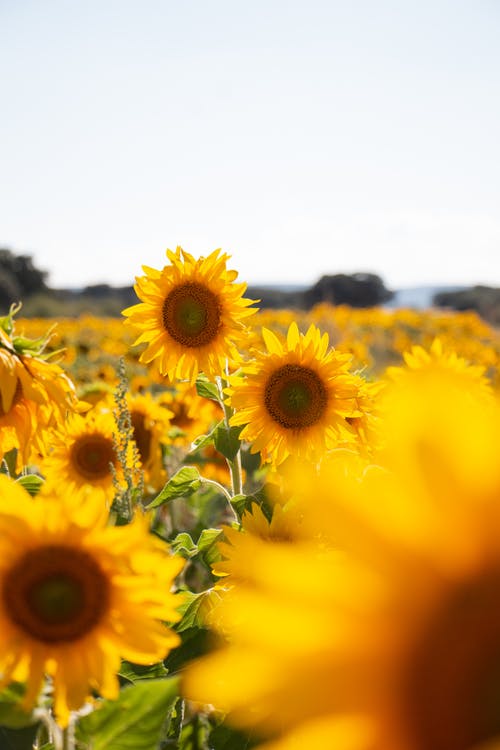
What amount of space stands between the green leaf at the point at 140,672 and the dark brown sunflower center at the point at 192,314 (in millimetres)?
1455

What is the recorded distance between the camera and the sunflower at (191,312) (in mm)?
3043

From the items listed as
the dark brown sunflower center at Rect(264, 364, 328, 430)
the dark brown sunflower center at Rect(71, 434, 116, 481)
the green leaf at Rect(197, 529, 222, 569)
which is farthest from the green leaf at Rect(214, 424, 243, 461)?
the dark brown sunflower center at Rect(71, 434, 116, 481)

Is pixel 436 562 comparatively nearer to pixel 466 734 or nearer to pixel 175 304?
pixel 466 734

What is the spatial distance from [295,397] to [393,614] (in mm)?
2172

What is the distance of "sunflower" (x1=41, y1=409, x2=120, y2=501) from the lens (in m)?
3.27

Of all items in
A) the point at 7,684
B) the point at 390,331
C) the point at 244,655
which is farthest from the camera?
the point at 390,331

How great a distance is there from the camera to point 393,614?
715 mm

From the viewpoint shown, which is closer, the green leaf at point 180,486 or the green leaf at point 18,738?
the green leaf at point 18,738

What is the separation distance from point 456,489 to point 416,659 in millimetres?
166

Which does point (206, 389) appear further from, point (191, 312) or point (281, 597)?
point (281, 597)

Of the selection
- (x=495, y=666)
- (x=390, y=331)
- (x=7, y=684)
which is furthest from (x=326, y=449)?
(x=390, y=331)

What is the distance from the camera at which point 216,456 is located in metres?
4.39

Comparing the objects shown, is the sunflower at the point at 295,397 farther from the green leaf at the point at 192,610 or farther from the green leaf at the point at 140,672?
the green leaf at the point at 140,672

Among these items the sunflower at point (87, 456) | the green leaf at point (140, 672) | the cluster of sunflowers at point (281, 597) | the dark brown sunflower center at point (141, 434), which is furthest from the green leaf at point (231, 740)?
the dark brown sunflower center at point (141, 434)
